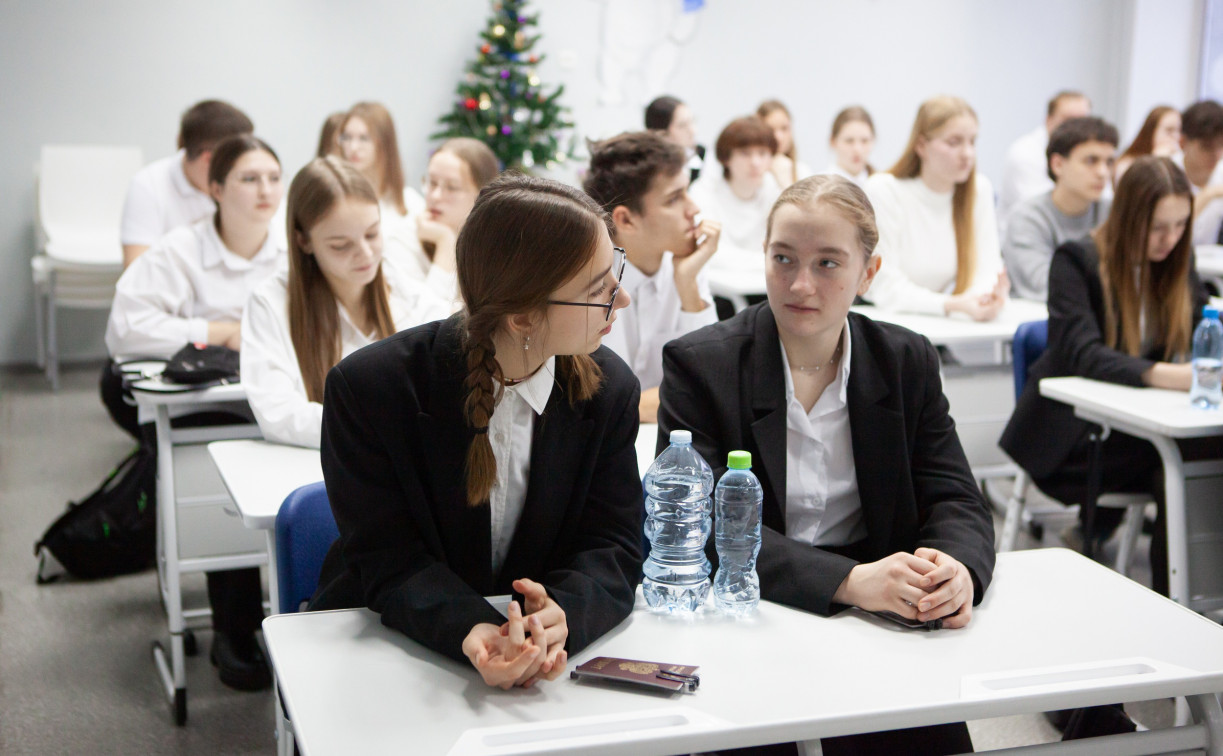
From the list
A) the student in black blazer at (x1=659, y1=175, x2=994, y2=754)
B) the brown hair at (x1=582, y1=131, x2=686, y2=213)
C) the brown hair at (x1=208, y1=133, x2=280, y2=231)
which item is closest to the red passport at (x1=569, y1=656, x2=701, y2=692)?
the student in black blazer at (x1=659, y1=175, x2=994, y2=754)

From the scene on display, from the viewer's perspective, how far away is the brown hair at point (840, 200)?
1.83 meters

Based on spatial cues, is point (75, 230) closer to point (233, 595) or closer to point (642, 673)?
point (233, 595)

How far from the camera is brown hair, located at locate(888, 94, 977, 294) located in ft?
13.8

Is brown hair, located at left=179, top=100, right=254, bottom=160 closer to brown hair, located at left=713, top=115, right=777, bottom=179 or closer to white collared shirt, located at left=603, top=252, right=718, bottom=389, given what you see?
white collared shirt, located at left=603, top=252, right=718, bottom=389

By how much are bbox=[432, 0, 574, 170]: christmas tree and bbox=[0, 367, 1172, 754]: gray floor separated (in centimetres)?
371

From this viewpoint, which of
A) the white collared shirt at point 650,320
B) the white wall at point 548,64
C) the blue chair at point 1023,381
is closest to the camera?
the white collared shirt at point 650,320

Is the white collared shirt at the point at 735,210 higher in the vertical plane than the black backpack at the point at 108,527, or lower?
higher

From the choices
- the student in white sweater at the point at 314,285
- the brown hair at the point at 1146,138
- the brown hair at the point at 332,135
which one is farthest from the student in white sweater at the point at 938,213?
the brown hair at the point at 332,135

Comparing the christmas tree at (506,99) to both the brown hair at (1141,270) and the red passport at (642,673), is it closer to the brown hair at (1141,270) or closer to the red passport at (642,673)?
the brown hair at (1141,270)

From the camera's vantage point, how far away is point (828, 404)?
186 centimetres

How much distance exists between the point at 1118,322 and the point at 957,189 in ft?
4.86

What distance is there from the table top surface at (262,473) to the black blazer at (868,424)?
75 cm

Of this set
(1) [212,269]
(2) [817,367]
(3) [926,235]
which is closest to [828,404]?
(2) [817,367]

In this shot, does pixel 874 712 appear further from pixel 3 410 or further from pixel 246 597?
pixel 3 410
